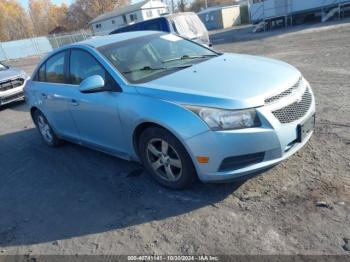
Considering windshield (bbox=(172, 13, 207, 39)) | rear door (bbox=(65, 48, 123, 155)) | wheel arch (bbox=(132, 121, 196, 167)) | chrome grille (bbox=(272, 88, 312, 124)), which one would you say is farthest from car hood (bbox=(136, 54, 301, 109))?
windshield (bbox=(172, 13, 207, 39))

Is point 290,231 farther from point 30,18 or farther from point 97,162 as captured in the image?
point 30,18

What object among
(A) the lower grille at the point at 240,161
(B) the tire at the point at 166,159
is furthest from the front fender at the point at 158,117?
(A) the lower grille at the point at 240,161

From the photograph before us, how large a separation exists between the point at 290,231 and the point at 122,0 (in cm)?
9061

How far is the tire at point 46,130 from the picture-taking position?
6.06 m

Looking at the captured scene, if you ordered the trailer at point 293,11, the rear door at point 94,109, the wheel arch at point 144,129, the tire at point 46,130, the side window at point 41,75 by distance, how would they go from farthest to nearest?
the trailer at point 293,11
the tire at point 46,130
the side window at point 41,75
the rear door at point 94,109
the wheel arch at point 144,129

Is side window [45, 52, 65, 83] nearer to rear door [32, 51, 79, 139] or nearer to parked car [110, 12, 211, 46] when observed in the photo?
rear door [32, 51, 79, 139]

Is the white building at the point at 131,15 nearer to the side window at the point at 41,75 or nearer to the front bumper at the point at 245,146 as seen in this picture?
the side window at the point at 41,75

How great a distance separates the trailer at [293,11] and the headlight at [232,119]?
73.9 feet

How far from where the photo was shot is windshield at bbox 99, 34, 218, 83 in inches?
164

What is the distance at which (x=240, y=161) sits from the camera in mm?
3352

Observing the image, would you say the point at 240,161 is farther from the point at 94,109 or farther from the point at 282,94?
the point at 94,109

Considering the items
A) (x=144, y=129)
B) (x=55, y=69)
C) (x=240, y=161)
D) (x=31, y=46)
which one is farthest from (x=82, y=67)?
(x=31, y=46)

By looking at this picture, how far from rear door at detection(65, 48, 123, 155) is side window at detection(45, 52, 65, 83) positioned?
0.31 m

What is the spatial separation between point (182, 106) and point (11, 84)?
896cm
